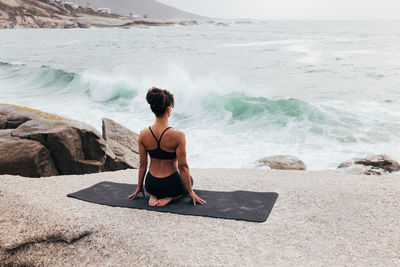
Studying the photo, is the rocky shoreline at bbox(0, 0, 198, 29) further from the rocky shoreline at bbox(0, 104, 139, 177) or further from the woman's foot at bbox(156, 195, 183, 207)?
the woman's foot at bbox(156, 195, 183, 207)

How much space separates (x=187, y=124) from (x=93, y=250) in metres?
9.12

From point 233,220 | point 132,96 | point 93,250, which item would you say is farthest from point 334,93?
point 93,250

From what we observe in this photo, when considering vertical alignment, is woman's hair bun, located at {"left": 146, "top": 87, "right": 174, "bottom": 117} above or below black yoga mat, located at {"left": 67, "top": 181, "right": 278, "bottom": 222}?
above

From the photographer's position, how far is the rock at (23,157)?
17.1 feet

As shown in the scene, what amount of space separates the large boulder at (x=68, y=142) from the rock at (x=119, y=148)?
30cm

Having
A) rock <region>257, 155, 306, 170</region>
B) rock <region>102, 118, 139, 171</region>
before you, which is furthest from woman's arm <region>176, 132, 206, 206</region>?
rock <region>257, 155, 306, 170</region>

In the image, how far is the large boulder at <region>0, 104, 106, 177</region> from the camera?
18.3ft

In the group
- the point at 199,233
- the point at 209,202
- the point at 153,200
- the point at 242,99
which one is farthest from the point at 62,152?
the point at 242,99

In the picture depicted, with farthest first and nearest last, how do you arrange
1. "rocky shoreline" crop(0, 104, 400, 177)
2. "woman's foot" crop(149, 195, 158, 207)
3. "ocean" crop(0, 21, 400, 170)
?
1. "ocean" crop(0, 21, 400, 170)
2. "rocky shoreline" crop(0, 104, 400, 177)
3. "woman's foot" crop(149, 195, 158, 207)

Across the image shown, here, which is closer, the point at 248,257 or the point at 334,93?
the point at 248,257

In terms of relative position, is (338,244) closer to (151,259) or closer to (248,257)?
(248,257)

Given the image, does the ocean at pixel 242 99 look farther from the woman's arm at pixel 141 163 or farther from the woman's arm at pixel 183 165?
the woman's arm at pixel 183 165

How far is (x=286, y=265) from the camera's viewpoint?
104 inches

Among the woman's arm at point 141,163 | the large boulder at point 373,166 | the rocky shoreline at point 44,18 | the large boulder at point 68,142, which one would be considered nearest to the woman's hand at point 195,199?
the woman's arm at point 141,163
